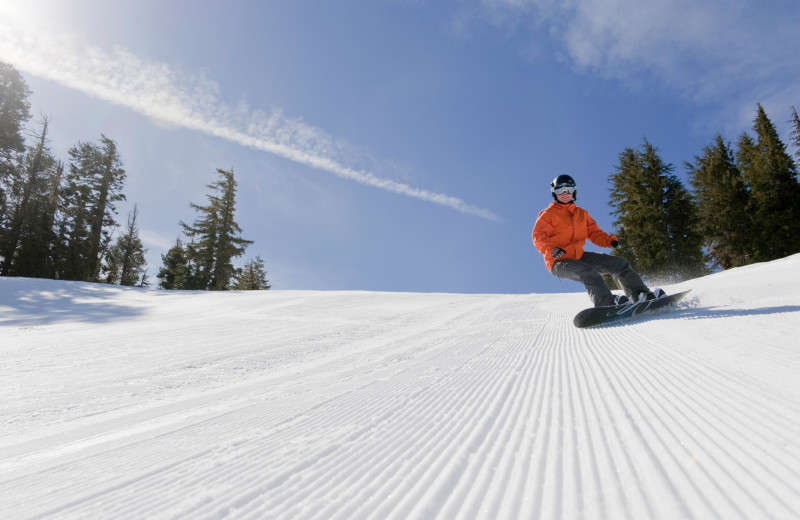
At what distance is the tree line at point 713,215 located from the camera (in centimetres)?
2283

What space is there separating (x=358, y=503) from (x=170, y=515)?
0.42 metres

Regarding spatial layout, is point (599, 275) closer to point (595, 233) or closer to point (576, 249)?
point (576, 249)

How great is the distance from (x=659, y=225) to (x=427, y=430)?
28552 millimetres

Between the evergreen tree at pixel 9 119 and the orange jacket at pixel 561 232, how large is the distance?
33102 millimetres

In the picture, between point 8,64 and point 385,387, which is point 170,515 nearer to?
point 385,387

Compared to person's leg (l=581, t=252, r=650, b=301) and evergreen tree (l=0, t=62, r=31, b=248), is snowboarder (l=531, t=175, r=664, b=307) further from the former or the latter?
evergreen tree (l=0, t=62, r=31, b=248)

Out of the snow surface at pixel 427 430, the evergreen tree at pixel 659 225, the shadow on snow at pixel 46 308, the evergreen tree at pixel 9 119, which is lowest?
the snow surface at pixel 427 430

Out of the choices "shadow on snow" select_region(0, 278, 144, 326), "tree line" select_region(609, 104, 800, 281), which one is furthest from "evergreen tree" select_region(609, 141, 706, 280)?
"shadow on snow" select_region(0, 278, 144, 326)

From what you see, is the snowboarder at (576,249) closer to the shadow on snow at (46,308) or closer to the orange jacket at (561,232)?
the orange jacket at (561,232)

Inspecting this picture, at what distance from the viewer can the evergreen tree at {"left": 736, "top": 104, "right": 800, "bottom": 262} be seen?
22156 millimetres

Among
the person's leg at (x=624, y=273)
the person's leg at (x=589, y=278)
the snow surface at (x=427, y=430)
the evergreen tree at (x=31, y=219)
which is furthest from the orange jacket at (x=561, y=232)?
the evergreen tree at (x=31, y=219)

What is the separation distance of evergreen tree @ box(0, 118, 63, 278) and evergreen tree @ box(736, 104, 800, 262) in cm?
4655

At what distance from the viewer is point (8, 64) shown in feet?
83.2

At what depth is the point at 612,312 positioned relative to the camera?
13.1ft
